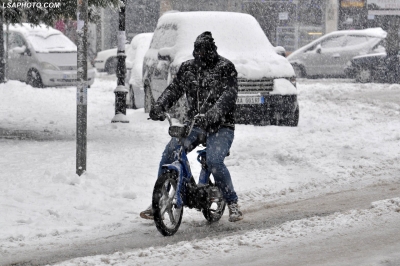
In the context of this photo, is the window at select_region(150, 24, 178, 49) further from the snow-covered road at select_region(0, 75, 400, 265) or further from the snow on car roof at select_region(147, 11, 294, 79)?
the snow-covered road at select_region(0, 75, 400, 265)

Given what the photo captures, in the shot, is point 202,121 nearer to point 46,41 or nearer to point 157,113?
point 157,113

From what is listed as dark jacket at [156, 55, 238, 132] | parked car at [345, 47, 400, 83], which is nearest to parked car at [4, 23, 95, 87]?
parked car at [345, 47, 400, 83]

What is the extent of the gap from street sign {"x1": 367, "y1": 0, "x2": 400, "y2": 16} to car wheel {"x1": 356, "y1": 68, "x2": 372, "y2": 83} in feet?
33.3

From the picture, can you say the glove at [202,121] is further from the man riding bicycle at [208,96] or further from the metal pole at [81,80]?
the metal pole at [81,80]

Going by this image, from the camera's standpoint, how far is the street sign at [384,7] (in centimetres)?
3706

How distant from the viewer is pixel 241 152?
12125mm

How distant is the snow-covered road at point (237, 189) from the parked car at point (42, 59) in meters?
7.97

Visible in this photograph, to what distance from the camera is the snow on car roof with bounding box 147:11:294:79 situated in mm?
14391

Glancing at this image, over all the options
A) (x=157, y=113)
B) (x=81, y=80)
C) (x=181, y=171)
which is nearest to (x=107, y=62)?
(x=81, y=80)

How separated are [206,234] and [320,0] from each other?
36.4 metres

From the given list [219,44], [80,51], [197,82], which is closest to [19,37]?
[219,44]

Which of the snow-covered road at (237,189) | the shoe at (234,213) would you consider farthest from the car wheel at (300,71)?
the shoe at (234,213)

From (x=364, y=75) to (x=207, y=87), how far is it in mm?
20262

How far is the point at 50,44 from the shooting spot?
2534cm
